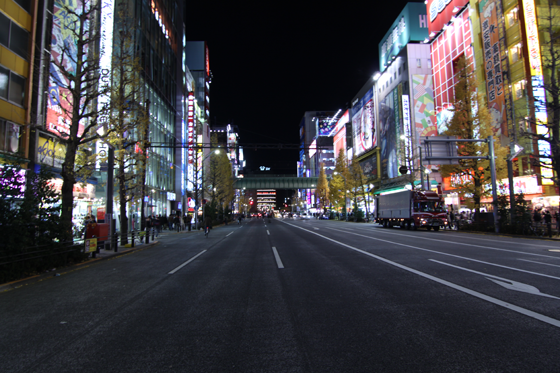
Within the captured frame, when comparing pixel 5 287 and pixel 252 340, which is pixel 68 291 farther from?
pixel 252 340

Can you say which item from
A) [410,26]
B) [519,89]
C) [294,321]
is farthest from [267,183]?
[294,321]

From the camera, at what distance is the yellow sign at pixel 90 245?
1207 cm

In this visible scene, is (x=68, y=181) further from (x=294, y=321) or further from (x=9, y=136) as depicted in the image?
(x=294, y=321)

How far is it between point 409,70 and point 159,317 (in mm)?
54785

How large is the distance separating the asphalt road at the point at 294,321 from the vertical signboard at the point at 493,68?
29974 mm

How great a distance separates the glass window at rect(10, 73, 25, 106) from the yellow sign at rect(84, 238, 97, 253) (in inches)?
389

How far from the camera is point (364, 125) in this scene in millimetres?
72562

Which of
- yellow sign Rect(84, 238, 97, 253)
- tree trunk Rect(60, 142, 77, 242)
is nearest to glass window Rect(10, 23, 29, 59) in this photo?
tree trunk Rect(60, 142, 77, 242)

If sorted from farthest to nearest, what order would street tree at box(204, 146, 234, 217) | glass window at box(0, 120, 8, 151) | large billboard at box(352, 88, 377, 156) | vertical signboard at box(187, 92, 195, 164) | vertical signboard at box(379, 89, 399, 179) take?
large billboard at box(352, 88, 377, 156) < vertical signboard at box(379, 89, 399, 179) < vertical signboard at box(187, 92, 195, 164) < street tree at box(204, 146, 234, 217) < glass window at box(0, 120, 8, 151)

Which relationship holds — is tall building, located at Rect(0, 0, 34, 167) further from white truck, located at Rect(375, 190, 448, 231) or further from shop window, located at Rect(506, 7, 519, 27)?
shop window, located at Rect(506, 7, 519, 27)

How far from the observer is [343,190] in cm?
5931

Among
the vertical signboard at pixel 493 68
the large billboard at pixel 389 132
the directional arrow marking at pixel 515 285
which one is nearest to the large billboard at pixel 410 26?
the large billboard at pixel 389 132

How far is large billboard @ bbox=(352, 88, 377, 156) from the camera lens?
67.8 metres

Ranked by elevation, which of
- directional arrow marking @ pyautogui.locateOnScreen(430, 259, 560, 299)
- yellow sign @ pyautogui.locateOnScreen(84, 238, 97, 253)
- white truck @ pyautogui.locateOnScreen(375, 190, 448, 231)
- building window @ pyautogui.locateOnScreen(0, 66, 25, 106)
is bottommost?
directional arrow marking @ pyautogui.locateOnScreen(430, 259, 560, 299)
